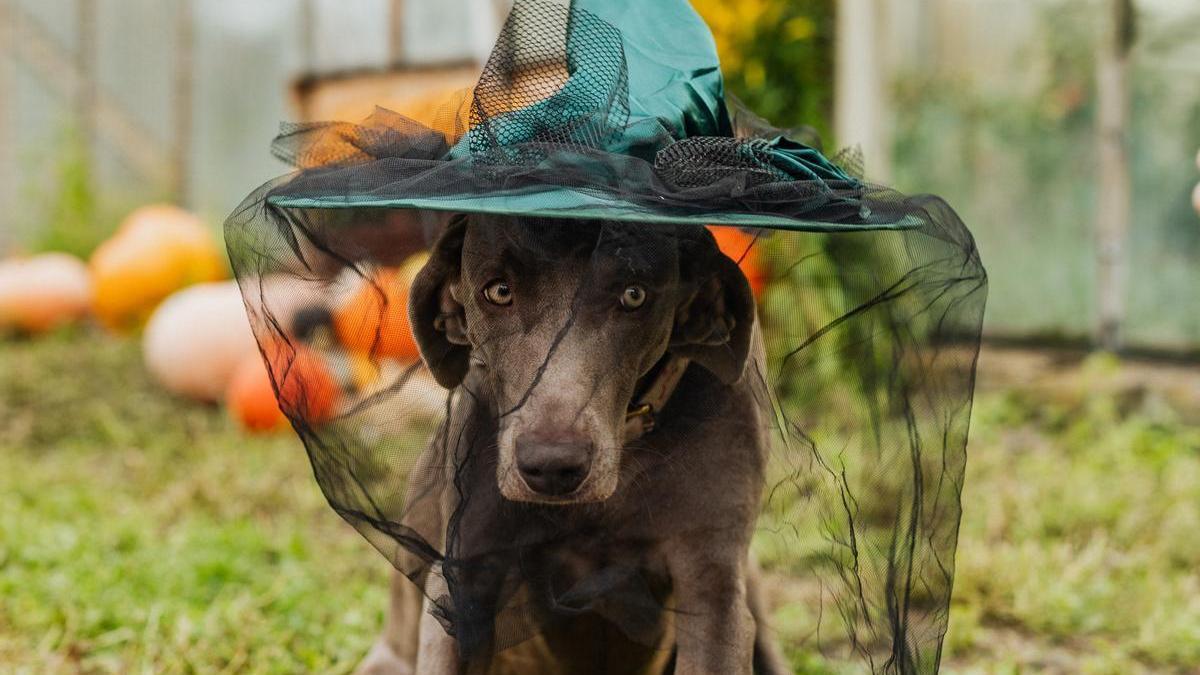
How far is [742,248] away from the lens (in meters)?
2.00


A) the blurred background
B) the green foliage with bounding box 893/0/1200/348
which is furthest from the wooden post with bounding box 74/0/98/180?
the green foliage with bounding box 893/0/1200/348

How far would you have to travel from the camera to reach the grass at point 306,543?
3053 mm

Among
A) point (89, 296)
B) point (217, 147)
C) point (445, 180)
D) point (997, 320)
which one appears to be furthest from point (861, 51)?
point (217, 147)

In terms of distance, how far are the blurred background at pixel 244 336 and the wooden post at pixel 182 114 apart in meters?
0.03

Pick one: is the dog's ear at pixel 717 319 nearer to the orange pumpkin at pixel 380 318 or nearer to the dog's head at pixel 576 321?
the dog's head at pixel 576 321

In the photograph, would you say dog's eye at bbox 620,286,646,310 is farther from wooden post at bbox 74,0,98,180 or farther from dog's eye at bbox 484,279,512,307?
wooden post at bbox 74,0,98,180

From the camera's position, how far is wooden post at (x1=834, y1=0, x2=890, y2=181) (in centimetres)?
607

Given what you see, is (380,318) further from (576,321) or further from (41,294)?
(41,294)

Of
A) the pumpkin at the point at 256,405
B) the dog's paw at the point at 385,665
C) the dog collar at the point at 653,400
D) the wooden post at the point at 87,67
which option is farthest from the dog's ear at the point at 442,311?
the wooden post at the point at 87,67

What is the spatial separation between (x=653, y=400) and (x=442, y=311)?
1.30ft

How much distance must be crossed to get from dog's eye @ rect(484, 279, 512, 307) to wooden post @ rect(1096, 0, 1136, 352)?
191 inches

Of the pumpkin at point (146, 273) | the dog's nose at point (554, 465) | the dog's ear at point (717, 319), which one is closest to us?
the dog's nose at point (554, 465)

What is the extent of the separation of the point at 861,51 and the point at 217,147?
6153mm

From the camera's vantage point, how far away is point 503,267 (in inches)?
73.6
